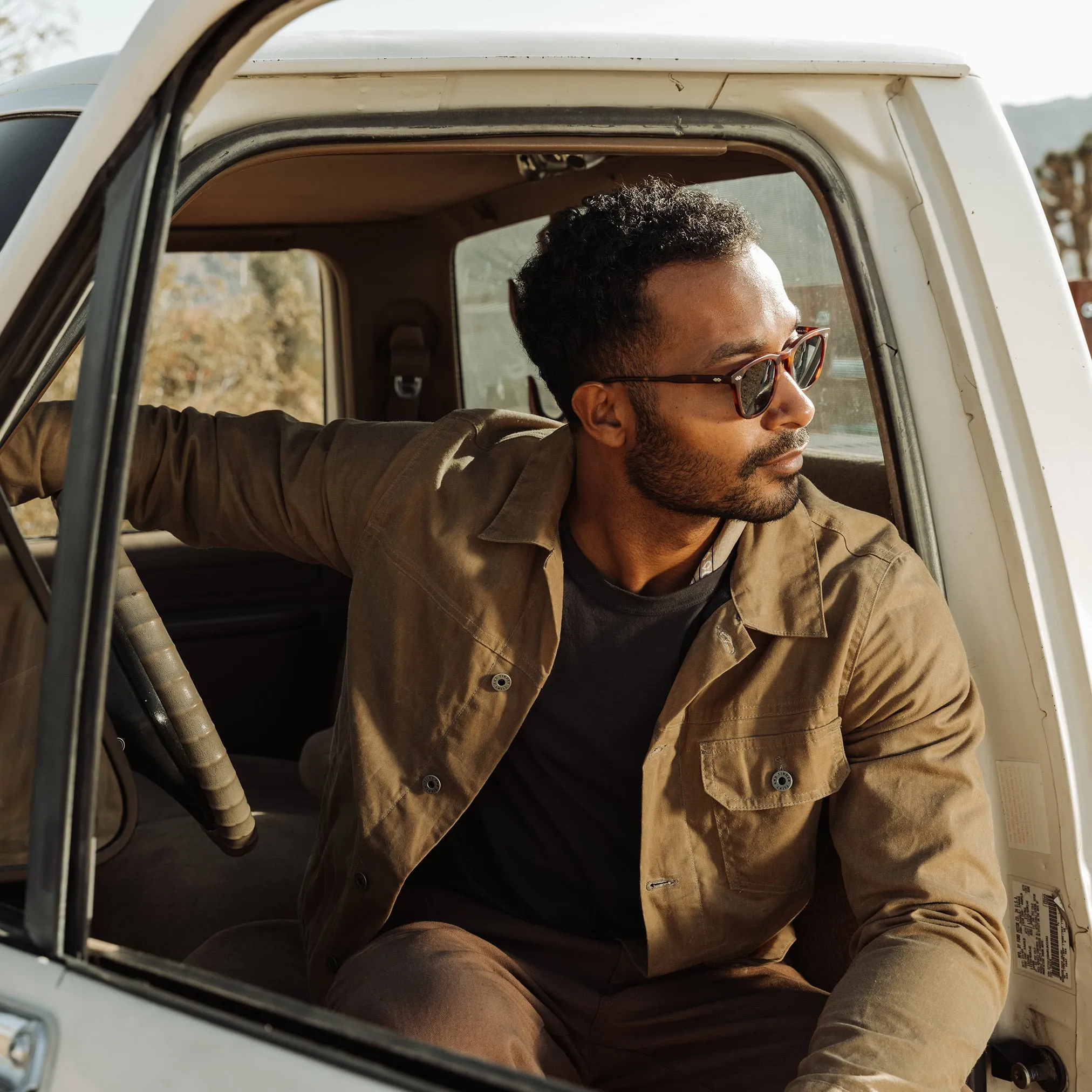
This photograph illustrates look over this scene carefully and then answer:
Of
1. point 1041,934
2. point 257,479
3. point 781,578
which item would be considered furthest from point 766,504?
point 257,479

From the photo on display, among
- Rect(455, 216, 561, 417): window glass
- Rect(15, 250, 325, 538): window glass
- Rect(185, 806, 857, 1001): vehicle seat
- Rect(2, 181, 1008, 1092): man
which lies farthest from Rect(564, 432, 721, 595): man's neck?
Rect(15, 250, 325, 538): window glass

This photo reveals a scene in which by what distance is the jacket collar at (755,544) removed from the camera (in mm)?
1677

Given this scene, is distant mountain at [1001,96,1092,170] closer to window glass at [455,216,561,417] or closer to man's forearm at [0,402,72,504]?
window glass at [455,216,561,417]

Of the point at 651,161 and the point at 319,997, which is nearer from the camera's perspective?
the point at 319,997

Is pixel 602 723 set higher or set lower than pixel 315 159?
lower

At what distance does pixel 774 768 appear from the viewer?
163 centimetres

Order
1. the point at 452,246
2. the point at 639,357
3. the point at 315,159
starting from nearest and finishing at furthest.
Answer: the point at 639,357 → the point at 315,159 → the point at 452,246

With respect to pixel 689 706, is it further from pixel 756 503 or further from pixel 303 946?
pixel 303 946

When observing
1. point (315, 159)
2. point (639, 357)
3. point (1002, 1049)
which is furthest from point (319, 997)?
point (315, 159)

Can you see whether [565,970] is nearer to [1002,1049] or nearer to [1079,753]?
[1002,1049]

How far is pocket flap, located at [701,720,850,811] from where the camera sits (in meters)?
1.62

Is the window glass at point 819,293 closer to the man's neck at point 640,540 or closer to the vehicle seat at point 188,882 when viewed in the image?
the man's neck at point 640,540

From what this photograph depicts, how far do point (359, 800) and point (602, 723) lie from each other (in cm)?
37

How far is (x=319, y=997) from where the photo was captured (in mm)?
1801
